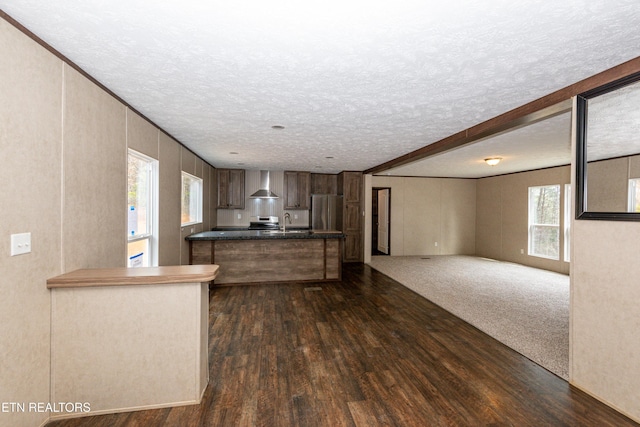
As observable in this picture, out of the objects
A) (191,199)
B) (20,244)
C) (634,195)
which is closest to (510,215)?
(634,195)

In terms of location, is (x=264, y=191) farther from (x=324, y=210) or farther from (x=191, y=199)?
(x=191, y=199)

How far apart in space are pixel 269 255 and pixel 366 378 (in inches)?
132

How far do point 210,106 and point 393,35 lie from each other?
6.31 ft

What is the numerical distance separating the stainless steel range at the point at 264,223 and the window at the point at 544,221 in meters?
6.37

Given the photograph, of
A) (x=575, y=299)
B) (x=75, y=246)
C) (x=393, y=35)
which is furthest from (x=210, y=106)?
(x=575, y=299)

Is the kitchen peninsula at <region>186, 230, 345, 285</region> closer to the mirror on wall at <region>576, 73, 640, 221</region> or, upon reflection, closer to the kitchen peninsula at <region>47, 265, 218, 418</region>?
the kitchen peninsula at <region>47, 265, 218, 418</region>

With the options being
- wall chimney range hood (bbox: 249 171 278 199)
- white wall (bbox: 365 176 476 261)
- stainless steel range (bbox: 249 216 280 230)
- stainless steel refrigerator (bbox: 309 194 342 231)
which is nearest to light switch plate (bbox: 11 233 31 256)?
wall chimney range hood (bbox: 249 171 278 199)

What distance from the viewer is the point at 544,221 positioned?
7.02 meters

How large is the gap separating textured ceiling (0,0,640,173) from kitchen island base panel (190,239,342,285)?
2.68 m

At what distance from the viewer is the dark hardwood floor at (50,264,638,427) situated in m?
1.97

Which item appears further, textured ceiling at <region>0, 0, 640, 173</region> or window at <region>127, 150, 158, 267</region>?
window at <region>127, 150, 158, 267</region>

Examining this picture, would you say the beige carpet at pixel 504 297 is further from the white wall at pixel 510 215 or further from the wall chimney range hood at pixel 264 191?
the wall chimney range hood at pixel 264 191

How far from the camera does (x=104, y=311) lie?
6.57ft

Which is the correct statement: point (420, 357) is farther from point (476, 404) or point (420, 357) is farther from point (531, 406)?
point (531, 406)
